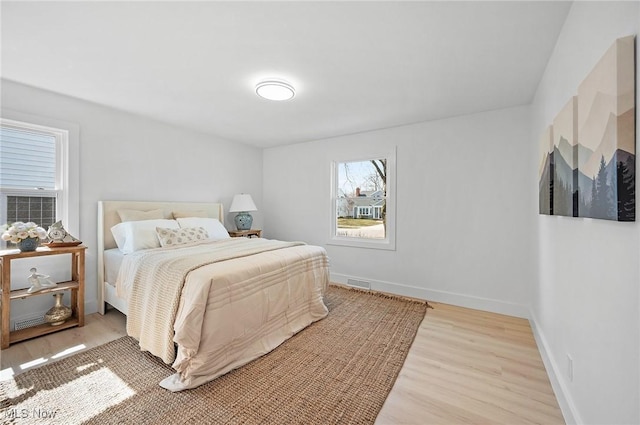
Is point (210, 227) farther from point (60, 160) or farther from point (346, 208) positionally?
point (346, 208)

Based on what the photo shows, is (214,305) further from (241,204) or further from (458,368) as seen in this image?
(241,204)

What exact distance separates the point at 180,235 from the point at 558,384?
3419mm

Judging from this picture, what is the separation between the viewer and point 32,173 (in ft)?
8.61

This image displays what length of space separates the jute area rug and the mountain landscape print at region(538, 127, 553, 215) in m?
1.55

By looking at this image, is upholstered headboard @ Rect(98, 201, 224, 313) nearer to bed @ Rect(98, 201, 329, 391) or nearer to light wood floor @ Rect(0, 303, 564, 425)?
bed @ Rect(98, 201, 329, 391)

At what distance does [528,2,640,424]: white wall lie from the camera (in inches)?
36.4

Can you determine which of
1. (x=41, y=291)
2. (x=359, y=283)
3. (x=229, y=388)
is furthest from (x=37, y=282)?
(x=359, y=283)

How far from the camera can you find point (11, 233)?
2.22 metres

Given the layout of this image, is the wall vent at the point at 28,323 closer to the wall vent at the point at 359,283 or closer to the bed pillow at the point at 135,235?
the bed pillow at the point at 135,235

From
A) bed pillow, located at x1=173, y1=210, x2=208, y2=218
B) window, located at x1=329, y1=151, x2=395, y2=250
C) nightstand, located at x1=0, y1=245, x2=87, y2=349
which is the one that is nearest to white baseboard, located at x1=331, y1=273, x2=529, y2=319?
window, located at x1=329, y1=151, x2=395, y2=250

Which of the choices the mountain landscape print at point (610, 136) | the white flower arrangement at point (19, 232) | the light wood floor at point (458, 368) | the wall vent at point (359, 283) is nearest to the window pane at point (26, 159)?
the white flower arrangement at point (19, 232)

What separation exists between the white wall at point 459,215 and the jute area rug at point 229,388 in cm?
135

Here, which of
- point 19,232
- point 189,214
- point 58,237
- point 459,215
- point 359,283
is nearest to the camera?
point 19,232

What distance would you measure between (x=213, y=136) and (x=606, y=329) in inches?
179
